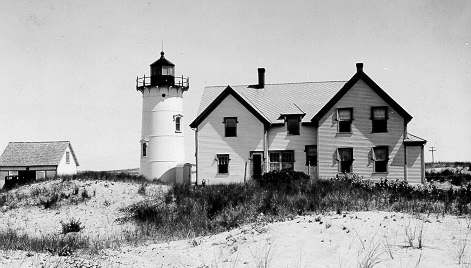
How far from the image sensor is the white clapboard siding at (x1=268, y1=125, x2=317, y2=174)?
34.3 meters

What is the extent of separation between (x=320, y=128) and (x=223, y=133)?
6.76 m

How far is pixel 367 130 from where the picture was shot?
32.4 m

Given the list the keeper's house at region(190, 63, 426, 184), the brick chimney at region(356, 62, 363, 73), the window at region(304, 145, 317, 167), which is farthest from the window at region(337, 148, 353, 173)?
the brick chimney at region(356, 62, 363, 73)

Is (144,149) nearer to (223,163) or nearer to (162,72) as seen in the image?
(162,72)

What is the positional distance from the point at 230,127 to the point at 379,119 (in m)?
10.0

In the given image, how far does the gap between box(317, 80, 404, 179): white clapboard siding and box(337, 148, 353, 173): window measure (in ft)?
0.88

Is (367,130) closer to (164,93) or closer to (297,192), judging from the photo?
(297,192)

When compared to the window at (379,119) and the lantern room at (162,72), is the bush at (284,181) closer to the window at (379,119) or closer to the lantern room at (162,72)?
the window at (379,119)

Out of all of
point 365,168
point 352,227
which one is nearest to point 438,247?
point 352,227

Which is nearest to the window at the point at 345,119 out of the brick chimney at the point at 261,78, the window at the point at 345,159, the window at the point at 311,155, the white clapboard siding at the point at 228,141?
the window at the point at 345,159

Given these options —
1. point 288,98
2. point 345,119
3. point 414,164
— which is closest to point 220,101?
point 288,98

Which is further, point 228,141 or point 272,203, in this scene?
point 228,141

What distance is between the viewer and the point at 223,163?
35.0 meters

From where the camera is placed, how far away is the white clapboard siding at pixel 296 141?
34281 mm
